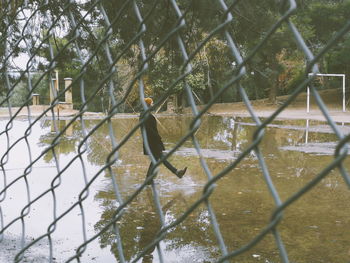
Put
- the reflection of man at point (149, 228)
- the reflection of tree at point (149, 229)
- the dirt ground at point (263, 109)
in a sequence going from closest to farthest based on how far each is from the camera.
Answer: the reflection of man at point (149, 228)
the reflection of tree at point (149, 229)
the dirt ground at point (263, 109)

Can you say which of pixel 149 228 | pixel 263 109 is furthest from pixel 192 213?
pixel 263 109

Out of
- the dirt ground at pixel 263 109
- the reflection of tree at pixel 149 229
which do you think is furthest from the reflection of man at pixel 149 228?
the dirt ground at pixel 263 109

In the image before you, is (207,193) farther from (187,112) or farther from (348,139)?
(187,112)

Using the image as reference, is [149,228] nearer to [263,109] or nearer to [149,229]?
[149,229]

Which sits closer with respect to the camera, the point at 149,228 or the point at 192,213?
the point at 149,228

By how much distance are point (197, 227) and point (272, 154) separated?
583 cm

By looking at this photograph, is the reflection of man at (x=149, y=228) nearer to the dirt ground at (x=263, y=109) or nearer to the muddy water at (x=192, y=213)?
the muddy water at (x=192, y=213)

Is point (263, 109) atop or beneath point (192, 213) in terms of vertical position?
atop

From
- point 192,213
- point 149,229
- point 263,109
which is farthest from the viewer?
point 263,109

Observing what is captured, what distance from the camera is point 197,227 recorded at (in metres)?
4.98

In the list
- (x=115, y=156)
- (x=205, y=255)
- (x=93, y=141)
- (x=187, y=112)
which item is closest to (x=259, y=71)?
(x=205, y=255)

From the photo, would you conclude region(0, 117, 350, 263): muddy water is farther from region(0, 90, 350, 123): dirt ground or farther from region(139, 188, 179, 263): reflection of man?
region(0, 90, 350, 123): dirt ground

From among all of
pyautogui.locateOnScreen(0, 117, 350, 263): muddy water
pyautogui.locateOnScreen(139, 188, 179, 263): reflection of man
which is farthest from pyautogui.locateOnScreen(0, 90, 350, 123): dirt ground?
pyautogui.locateOnScreen(139, 188, 179, 263): reflection of man

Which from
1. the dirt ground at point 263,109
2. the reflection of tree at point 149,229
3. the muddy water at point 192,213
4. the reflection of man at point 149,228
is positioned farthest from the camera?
the dirt ground at point 263,109
